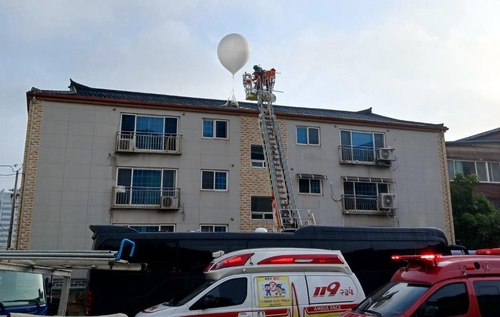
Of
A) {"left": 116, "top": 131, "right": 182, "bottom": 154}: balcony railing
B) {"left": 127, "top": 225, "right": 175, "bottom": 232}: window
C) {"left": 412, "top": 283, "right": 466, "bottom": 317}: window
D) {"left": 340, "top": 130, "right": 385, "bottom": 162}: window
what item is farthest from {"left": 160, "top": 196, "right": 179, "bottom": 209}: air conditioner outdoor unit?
{"left": 412, "top": 283, "right": 466, "bottom": 317}: window

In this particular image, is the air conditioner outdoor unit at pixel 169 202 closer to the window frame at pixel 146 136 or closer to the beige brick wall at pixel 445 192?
the window frame at pixel 146 136

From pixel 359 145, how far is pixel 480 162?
528 inches

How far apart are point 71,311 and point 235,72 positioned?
12065 millimetres

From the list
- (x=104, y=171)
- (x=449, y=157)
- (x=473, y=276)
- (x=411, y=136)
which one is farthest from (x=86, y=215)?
(x=449, y=157)

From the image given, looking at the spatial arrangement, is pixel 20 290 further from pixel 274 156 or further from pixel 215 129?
pixel 215 129

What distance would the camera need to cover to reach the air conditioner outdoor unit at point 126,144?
1817 cm

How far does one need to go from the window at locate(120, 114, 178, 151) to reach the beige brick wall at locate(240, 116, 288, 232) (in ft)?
10.5

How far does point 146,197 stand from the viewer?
18125 mm

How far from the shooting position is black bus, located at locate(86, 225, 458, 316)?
31.0 ft

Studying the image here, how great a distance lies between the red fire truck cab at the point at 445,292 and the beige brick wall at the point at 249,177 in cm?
1301

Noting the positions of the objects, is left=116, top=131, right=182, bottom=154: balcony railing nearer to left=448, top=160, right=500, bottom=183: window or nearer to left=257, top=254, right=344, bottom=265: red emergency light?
left=257, top=254, right=344, bottom=265: red emergency light

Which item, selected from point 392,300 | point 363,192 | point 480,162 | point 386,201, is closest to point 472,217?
point 386,201

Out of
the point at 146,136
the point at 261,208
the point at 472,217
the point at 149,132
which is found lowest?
the point at 472,217

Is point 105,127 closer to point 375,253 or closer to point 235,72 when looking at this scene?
point 235,72
